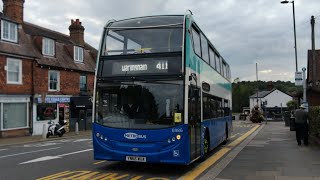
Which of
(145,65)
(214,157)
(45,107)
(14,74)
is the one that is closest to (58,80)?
(45,107)

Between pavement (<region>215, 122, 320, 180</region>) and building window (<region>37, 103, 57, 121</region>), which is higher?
building window (<region>37, 103, 57, 121</region>)

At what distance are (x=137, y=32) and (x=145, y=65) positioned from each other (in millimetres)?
1091

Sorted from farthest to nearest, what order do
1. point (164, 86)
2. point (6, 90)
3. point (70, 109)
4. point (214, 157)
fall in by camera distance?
point (70, 109) < point (6, 90) < point (214, 157) < point (164, 86)

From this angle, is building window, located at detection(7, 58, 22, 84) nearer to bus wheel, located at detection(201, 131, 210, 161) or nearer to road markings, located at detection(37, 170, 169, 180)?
bus wheel, located at detection(201, 131, 210, 161)

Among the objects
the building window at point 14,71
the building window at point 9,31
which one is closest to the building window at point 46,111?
the building window at point 14,71

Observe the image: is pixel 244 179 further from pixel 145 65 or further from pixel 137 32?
pixel 137 32

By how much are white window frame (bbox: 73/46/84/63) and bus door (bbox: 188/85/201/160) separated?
2609 centimetres

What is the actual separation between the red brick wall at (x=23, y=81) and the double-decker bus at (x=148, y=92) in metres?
17.5

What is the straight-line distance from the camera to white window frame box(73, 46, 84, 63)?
36.2 metres

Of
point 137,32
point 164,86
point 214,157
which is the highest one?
point 137,32

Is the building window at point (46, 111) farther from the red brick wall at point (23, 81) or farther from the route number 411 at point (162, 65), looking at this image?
the route number 411 at point (162, 65)

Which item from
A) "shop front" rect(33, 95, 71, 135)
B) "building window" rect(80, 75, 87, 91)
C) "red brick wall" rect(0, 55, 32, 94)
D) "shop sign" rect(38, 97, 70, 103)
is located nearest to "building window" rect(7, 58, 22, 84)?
"red brick wall" rect(0, 55, 32, 94)

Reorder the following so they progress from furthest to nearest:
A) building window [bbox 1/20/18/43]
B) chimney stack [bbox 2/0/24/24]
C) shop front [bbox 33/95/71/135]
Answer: shop front [bbox 33/95/71/135] → chimney stack [bbox 2/0/24/24] → building window [bbox 1/20/18/43]

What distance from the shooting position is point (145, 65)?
1052 centimetres
